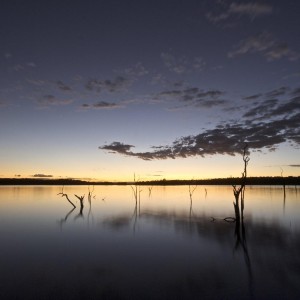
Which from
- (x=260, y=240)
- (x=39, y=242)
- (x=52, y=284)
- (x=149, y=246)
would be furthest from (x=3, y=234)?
(x=260, y=240)

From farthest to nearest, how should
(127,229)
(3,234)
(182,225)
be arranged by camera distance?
1. (182,225)
2. (127,229)
3. (3,234)

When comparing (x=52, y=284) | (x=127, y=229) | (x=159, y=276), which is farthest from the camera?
(x=127, y=229)

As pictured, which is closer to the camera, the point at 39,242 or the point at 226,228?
the point at 39,242

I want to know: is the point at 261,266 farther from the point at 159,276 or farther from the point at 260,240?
the point at 260,240

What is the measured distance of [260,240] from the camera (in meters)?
20.6

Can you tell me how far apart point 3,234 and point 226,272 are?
17.9 meters

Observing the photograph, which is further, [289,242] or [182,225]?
[182,225]

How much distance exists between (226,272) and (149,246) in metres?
6.78

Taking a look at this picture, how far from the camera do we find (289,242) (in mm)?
19766

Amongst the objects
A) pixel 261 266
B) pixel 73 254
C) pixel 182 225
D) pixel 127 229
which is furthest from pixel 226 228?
pixel 73 254

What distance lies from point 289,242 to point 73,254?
14.4 metres

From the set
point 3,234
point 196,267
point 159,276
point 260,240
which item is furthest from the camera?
point 3,234

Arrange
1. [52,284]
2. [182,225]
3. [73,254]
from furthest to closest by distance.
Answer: [182,225], [73,254], [52,284]

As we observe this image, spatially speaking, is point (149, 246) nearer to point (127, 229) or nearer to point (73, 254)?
point (73, 254)
